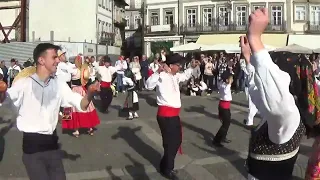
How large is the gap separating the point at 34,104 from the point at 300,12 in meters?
47.5

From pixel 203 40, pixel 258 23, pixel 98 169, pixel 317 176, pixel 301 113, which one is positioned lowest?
pixel 98 169

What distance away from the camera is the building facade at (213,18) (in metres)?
47.3

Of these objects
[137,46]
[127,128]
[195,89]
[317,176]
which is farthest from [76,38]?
[317,176]

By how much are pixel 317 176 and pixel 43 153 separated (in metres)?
2.47

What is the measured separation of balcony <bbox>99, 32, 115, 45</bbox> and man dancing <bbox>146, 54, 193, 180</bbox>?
4149 cm

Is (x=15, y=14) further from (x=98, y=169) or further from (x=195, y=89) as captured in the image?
(x=98, y=169)

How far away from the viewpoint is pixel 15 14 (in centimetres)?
4972

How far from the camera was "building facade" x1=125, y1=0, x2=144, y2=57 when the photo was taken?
5953cm

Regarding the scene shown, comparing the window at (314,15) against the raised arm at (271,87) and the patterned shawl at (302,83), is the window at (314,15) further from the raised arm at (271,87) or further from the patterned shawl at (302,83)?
the raised arm at (271,87)

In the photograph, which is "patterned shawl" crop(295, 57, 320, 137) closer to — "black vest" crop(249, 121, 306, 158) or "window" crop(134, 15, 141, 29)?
"black vest" crop(249, 121, 306, 158)

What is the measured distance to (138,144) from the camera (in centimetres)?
879

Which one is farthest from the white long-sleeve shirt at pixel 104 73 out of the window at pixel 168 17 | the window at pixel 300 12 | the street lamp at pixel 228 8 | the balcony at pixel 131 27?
the balcony at pixel 131 27

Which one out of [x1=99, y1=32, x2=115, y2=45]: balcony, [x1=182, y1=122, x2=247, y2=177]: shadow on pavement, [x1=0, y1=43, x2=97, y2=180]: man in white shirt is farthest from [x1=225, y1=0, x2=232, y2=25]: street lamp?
[x1=0, y1=43, x2=97, y2=180]: man in white shirt

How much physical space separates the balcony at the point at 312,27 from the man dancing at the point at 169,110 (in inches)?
1726
